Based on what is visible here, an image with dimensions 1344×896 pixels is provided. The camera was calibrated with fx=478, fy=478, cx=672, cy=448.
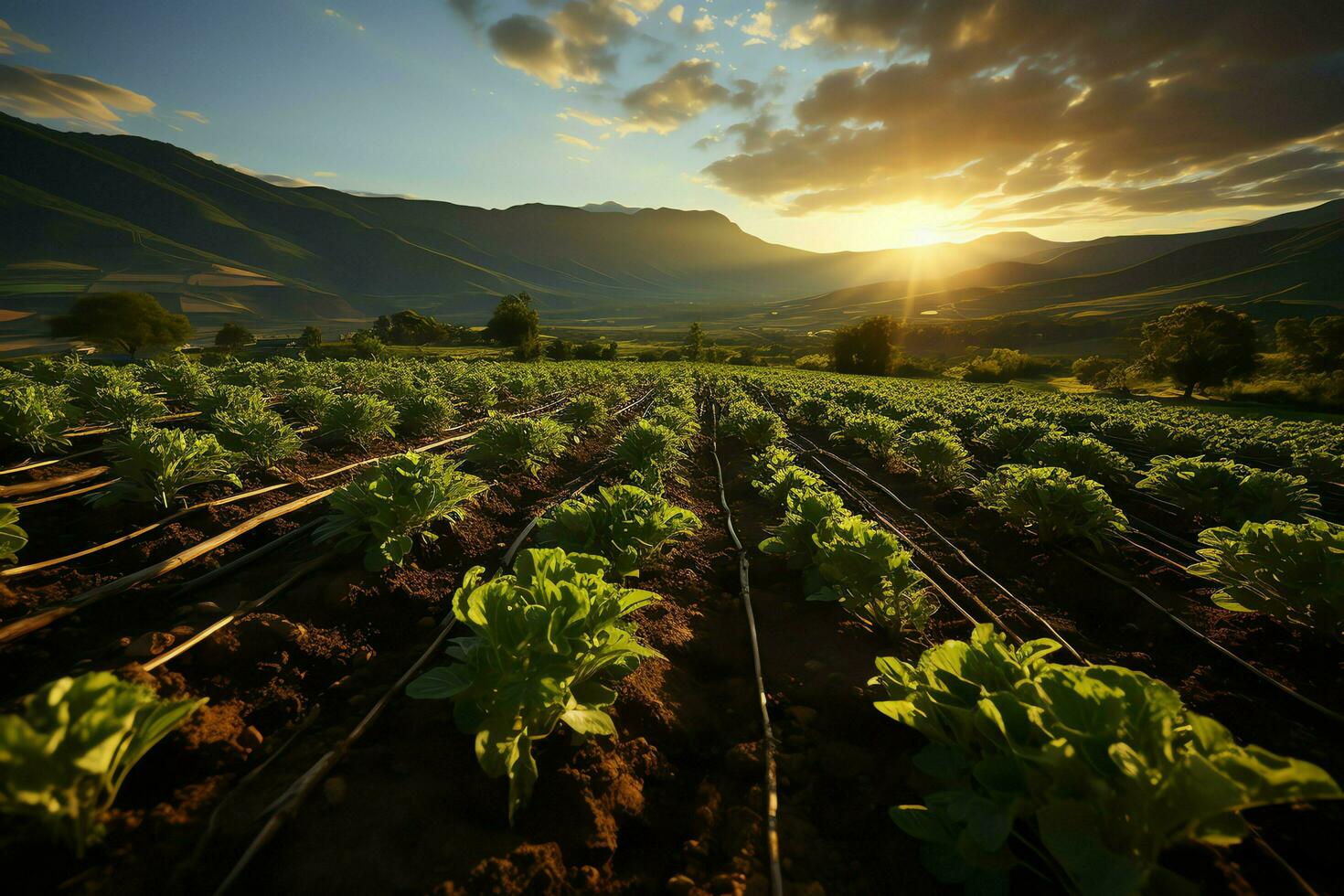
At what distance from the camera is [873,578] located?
13.5 feet

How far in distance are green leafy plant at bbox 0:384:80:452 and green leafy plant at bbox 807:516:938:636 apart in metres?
9.08

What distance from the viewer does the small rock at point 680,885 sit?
2.32 metres

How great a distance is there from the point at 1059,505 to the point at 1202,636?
77.3 inches

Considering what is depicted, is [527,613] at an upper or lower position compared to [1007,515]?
upper

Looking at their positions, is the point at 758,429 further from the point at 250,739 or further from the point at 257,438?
the point at 250,739

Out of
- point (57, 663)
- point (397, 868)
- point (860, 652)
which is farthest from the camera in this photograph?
point (860, 652)

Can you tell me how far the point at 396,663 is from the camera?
3.63 metres

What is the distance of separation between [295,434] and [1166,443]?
18.8m

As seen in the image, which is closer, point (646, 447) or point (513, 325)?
point (646, 447)

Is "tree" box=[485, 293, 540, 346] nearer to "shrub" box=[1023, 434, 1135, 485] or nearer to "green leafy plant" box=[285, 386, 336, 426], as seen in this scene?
"green leafy plant" box=[285, 386, 336, 426]

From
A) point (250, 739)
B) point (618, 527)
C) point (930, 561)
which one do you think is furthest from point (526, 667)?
point (930, 561)

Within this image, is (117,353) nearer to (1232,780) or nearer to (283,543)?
(283,543)

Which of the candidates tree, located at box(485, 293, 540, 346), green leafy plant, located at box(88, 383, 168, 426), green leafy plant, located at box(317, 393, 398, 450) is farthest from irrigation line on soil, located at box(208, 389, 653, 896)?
tree, located at box(485, 293, 540, 346)

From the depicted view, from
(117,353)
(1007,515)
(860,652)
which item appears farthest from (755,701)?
(117,353)
